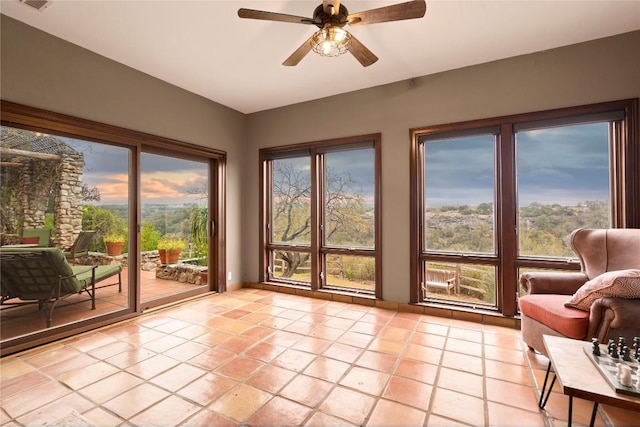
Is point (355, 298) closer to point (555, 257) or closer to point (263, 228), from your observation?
point (263, 228)

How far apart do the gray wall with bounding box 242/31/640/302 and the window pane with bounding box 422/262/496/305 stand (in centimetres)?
30

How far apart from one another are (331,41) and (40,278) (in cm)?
336

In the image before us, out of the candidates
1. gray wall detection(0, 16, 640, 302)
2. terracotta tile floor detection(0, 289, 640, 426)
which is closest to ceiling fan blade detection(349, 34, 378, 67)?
gray wall detection(0, 16, 640, 302)

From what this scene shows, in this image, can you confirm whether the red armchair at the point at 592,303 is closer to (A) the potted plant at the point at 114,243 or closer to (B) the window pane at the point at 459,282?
(B) the window pane at the point at 459,282

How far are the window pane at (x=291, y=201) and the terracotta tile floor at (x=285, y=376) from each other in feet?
5.14

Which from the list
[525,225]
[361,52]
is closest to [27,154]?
[361,52]

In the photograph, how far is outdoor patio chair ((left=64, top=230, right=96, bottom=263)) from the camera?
300 cm

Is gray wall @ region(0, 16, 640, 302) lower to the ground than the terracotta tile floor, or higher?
higher

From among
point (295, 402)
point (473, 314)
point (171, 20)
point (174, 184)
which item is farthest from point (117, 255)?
point (473, 314)

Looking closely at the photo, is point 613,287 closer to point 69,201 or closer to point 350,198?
point 350,198

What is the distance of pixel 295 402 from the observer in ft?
6.21

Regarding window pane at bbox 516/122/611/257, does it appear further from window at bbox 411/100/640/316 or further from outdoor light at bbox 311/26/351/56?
outdoor light at bbox 311/26/351/56

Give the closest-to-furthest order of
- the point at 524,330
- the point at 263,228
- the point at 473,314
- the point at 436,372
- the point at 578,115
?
1. the point at 436,372
2. the point at 524,330
3. the point at 578,115
4. the point at 473,314
5. the point at 263,228

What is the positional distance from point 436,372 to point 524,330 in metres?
0.93
